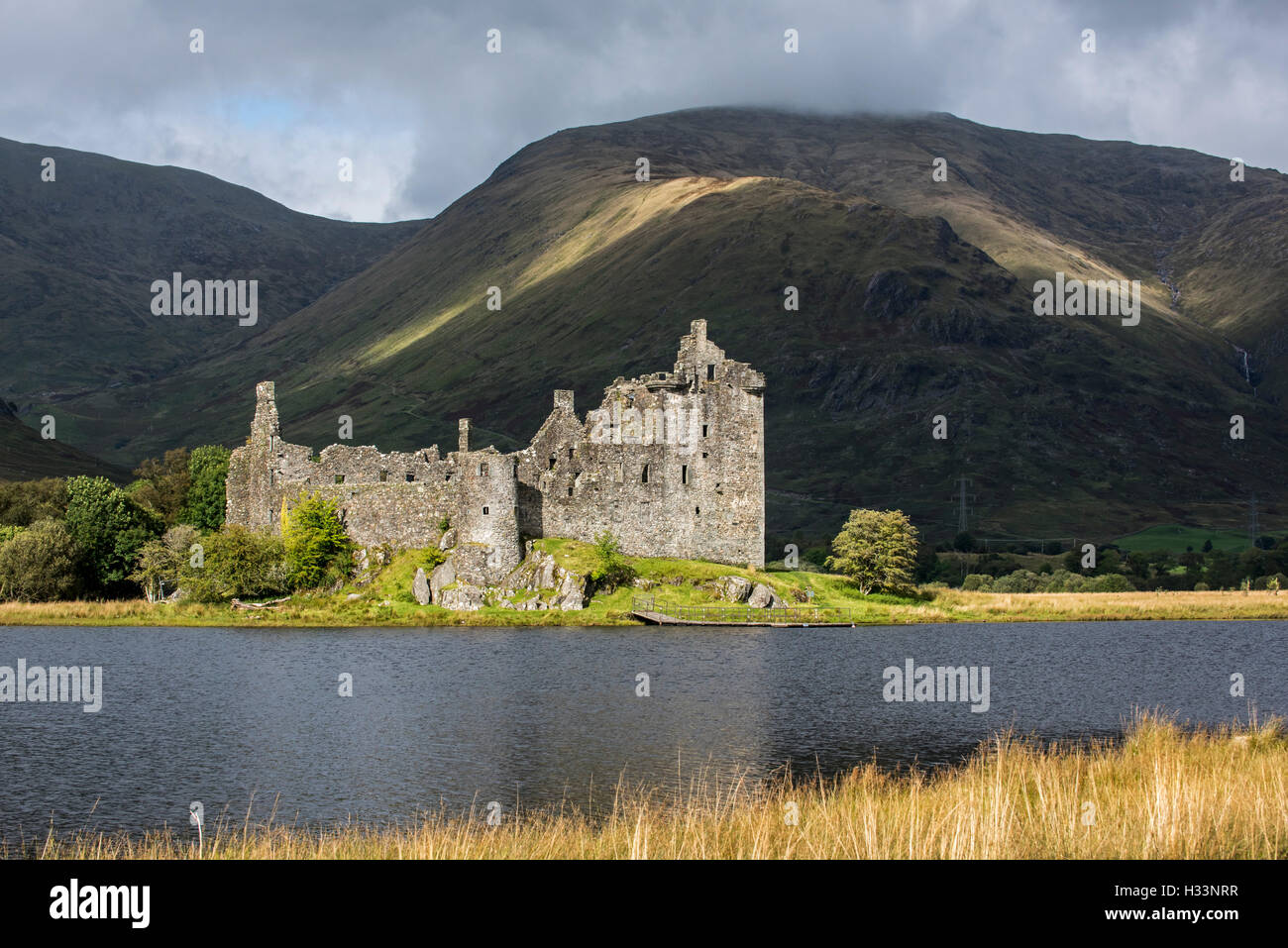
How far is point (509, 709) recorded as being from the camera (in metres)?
42.9

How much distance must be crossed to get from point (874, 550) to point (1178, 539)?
362 ft

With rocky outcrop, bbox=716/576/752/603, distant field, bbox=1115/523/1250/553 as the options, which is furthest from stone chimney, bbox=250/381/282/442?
distant field, bbox=1115/523/1250/553

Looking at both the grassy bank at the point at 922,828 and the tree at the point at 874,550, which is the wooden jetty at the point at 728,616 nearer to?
the tree at the point at 874,550

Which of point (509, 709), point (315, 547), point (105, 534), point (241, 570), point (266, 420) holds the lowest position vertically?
point (509, 709)

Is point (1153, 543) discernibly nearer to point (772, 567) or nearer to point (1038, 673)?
point (772, 567)

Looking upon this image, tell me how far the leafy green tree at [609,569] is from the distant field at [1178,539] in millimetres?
103270

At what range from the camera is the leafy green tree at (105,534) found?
2928 inches

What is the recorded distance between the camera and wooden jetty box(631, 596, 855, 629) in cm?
6706

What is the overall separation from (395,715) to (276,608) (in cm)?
2928

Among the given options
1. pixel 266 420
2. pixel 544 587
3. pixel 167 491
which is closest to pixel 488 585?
pixel 544 587

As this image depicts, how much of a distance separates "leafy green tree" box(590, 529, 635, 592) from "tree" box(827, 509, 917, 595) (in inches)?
529

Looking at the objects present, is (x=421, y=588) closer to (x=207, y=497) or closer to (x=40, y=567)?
(x=207, y=497)

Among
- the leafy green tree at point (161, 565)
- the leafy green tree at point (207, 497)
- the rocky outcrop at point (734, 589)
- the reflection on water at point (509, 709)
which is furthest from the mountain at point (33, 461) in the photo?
the rocky outcrop at point (734, 589)

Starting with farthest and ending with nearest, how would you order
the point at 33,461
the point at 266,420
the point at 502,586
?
the point at 33,461 < the point at 266,420 < the point at 502,586
